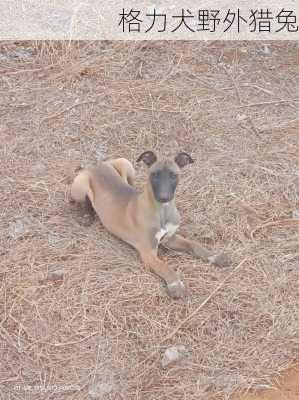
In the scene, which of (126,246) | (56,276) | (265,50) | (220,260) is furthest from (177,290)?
(265,50)

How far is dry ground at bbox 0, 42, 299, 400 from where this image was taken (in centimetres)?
484

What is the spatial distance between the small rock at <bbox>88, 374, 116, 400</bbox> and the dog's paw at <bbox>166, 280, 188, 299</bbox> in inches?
35.9

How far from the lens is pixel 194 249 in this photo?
5816mm

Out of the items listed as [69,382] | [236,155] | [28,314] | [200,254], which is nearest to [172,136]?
[236,155]

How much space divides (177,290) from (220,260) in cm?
56

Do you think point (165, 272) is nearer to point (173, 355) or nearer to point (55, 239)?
point (173, 355)

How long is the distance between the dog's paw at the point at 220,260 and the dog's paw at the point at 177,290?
0.44 metres

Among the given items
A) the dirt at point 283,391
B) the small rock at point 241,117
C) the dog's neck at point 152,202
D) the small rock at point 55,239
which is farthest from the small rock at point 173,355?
the small rock at point 241,117

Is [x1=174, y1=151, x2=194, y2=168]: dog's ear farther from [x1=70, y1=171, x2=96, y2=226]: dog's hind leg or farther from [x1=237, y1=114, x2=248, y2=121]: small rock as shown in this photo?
[x1=237, y1=114, x2=248, y2=121]: small rock

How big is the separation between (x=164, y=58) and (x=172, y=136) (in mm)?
1622

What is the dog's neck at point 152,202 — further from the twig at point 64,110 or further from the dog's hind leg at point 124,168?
the twig at point 64,110

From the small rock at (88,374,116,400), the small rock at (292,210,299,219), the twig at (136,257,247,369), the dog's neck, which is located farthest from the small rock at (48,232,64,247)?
the small rock at (292,210,299,219)

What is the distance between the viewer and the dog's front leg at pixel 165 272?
17.6 feet

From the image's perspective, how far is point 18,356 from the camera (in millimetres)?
4867
